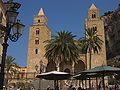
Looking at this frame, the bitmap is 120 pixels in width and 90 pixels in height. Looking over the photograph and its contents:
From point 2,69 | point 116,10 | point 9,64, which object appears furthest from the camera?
point 116,10

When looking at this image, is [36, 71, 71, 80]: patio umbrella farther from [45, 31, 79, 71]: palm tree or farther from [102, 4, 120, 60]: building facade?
[102, 4, 120, 60]: building facade

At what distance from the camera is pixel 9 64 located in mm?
75250

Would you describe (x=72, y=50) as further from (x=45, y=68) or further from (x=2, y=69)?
(x=2, y=69)

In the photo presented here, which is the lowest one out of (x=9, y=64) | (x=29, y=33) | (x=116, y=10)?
(x=9, y=64)

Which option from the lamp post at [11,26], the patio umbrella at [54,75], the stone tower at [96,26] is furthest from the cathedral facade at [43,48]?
the lamp post at [11,26]

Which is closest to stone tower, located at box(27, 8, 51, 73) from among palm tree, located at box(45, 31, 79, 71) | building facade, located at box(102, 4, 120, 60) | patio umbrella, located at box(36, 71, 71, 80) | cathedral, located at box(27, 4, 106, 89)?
cathedral, located at box(27, 4, 106, 89)

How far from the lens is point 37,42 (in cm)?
8612

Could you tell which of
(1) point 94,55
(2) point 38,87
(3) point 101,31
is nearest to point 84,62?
(1) point 94,55

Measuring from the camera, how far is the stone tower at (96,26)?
82.6 m

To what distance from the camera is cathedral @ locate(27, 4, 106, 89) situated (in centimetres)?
8219

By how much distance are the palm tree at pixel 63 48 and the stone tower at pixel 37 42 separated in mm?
17029

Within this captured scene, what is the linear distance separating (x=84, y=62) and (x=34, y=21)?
20680 mm

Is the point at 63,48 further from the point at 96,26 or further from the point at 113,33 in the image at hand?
the point at 113,33

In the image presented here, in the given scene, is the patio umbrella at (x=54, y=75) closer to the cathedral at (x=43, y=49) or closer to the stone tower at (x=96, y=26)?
the cathedral at (x=43, y=49)
